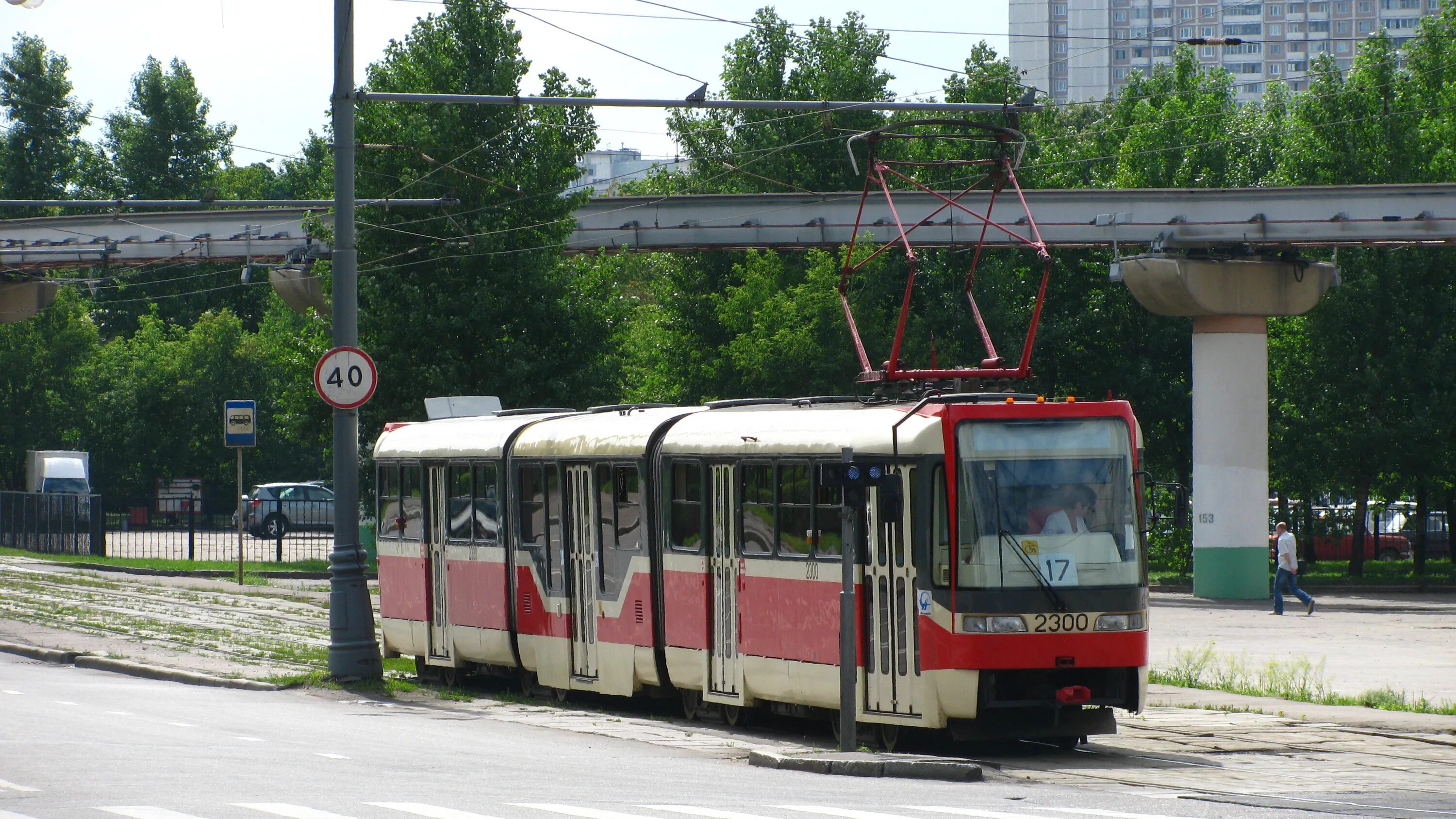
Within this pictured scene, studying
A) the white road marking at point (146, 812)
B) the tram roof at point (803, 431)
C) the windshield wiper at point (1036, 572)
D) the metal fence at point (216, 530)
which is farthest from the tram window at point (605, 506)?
the metal fence at point (216, 530)

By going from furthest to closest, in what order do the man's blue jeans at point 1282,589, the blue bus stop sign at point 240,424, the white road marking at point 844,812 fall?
the blue bus stop sign at point 240,424 < the man's blue jeans at point 1282,589 < the white road marking at point 844,812

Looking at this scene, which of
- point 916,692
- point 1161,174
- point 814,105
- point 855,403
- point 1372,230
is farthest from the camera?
point 1161,174

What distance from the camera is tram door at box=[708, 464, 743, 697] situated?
51.6ft

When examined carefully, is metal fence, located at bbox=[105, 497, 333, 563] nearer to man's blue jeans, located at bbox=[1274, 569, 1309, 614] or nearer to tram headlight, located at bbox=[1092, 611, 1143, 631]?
man's blue jeans, located at bbox=[1274, 569, 1309, 614]

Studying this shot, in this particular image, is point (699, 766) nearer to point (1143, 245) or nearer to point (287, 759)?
point (287, 759)

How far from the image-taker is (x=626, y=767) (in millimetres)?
12609

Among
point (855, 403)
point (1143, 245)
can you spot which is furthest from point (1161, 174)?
point (855, 403)

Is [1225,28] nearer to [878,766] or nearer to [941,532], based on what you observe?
[941,532]

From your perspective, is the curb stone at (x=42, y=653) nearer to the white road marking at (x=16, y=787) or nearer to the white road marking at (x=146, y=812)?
the white road marking at (x=16, y=787)

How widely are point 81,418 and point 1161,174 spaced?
122ft

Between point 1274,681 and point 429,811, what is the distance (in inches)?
458

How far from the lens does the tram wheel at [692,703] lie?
16578 mm

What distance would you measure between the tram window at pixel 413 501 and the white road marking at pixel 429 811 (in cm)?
1092

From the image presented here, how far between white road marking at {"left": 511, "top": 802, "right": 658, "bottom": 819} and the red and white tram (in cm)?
395
